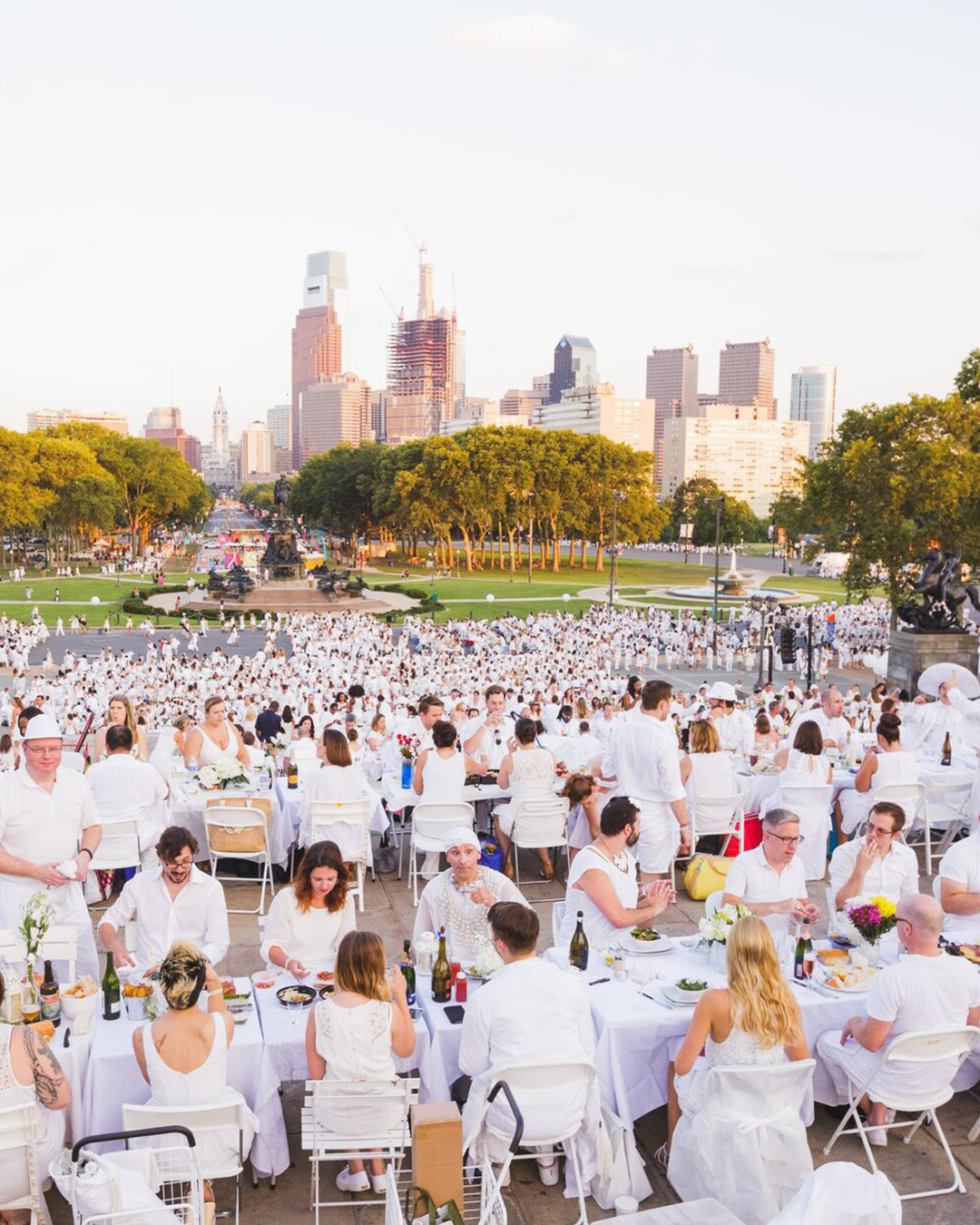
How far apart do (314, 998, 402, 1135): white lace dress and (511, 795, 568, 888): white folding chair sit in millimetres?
4341

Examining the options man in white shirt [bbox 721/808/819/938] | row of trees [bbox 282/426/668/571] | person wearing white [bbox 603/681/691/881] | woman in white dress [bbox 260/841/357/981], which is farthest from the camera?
row of trees [bbox 282/426/668/571]

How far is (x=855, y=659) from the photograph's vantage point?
3372 centimetres

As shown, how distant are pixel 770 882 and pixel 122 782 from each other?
4.88m

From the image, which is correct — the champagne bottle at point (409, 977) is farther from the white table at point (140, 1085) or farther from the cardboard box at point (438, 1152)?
the cardboard box at point (438, 1152)

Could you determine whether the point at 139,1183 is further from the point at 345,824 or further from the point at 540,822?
the point at 540,822

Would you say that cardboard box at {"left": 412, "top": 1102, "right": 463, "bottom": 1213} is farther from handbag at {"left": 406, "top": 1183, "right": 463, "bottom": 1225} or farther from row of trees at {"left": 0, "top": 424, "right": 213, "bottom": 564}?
row of trees at {"left": 0, "top": 424, "right": 213, "bottom": 564}

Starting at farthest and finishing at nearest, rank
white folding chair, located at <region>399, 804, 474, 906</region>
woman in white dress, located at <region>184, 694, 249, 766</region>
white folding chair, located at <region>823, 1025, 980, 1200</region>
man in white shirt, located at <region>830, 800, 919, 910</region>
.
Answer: woman in white dress, located at <region>184, 694, 249, 766</region>, white folding chair, located at <region>399, 804, 474, 906</region>, man in white shirt, located at <region>830, 800, 919, 910</region>, white folding chair, located at <region>823, 1025, 980, 1200</region>

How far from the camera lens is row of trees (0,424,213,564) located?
2500 inches

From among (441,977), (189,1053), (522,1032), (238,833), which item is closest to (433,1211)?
(522,1032)

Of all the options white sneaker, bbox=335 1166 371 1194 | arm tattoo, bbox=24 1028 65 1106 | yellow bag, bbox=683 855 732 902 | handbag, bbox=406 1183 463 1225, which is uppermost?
arm tattoo, bbox=24 1028 65 1106

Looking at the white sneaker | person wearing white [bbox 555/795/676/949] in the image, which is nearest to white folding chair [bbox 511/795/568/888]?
person wearing white [bbox 555/795/676/949]

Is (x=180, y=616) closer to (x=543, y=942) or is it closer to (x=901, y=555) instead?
(x=901, y=555)

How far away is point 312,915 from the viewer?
564 cm

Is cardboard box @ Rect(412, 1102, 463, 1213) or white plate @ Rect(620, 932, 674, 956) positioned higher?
white plate @ Rect(620, 932, 674, 956)
